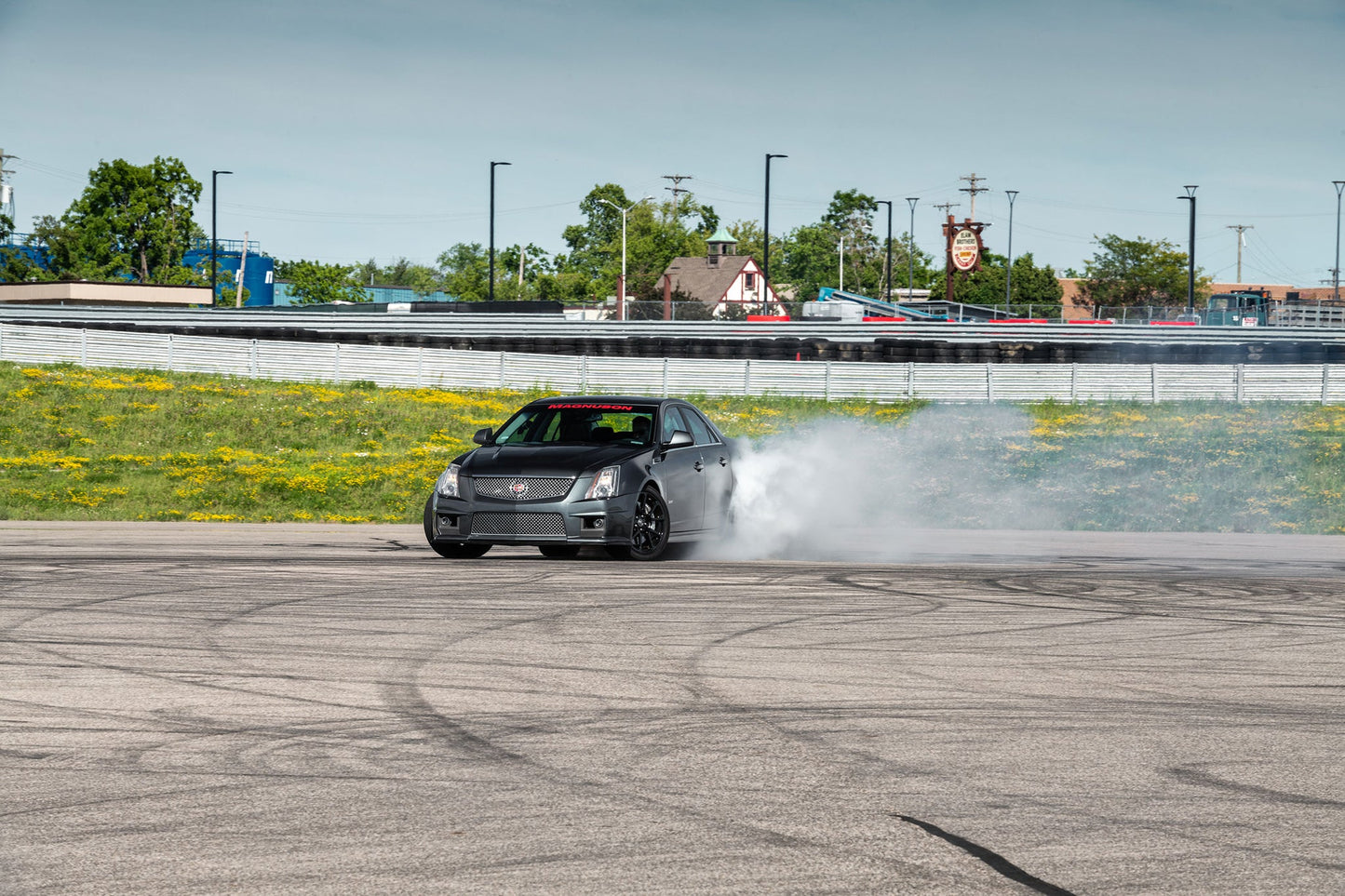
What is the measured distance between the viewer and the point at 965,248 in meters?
98.0

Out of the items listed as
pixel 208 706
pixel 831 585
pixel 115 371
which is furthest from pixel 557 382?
pixel 208 706

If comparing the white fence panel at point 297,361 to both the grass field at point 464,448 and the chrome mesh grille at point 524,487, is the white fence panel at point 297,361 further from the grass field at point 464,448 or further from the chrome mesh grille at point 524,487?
the chrome mesh grille at point 524,487

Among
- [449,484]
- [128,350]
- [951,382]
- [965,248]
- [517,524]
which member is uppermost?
[965,248]

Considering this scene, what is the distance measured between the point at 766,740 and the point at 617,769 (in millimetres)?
776

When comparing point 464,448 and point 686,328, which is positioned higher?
point 686,328

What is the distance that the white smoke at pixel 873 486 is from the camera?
1527 centimetres

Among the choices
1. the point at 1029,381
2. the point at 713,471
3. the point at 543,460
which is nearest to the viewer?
the point at 543,460

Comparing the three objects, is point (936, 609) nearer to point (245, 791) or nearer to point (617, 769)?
point (617, 769)

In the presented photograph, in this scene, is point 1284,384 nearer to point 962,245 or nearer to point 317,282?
point 962,245

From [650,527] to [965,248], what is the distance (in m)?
88.2

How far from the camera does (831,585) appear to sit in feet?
37.6

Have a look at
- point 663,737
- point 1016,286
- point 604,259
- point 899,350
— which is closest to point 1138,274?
point 1016,286

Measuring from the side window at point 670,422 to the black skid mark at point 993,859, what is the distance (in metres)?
9.03

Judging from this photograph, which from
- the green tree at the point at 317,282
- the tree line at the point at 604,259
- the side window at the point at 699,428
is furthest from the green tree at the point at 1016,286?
the side window at the point at 699,428
